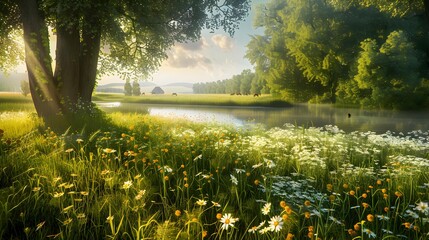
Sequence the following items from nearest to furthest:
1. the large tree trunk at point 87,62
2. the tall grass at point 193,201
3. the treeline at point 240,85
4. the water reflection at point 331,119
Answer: the tall grass at point 193,201
the large tree trunk at point 87,62
the water reflection at point 331,119
the treeline at point 240,85

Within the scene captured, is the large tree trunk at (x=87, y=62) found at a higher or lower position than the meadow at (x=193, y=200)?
higher

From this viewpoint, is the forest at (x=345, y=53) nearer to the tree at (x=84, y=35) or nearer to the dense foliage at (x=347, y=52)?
the dense foliage at (x=347, y=52)

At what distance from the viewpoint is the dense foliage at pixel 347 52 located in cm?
3525

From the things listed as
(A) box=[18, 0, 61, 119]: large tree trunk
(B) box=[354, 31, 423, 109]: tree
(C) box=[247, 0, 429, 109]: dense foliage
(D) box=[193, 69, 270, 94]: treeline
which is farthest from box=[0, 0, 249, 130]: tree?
(D) box=[193, 69, 270, 94]: treeline

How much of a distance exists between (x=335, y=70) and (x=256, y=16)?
16.1 meters

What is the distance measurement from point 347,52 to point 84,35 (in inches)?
1387

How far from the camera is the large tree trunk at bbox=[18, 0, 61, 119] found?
37.3ft

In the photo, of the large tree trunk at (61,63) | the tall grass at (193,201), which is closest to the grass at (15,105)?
the large tree trunk at (61,63)

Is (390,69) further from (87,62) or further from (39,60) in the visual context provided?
(39,60)

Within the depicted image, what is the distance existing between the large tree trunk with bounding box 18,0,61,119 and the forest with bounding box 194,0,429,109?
82.4ft

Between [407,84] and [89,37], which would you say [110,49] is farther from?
[407,84]


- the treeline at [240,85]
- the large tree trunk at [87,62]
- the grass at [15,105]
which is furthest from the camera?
the treeline at [240,85]

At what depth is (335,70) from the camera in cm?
4141

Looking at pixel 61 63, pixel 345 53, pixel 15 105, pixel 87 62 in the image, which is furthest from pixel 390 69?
pixel 15 105
